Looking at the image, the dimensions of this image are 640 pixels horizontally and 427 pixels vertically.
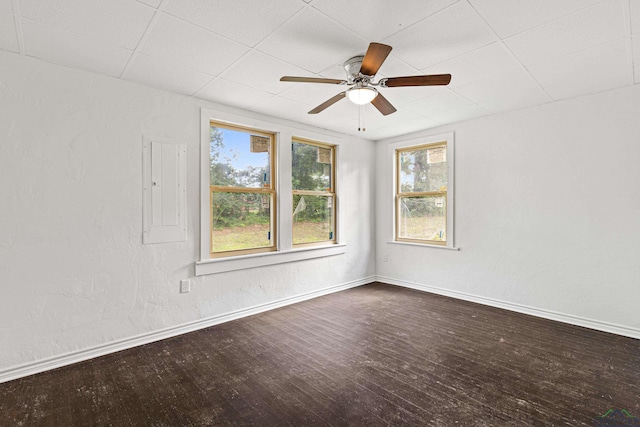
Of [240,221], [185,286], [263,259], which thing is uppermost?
[240,221]

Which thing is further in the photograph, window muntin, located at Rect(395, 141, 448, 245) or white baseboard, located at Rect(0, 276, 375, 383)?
window muntin, located at Rect(395, 141, 448, 245)

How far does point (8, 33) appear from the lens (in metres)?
2.11

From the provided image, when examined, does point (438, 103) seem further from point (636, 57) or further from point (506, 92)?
point (636, 57)

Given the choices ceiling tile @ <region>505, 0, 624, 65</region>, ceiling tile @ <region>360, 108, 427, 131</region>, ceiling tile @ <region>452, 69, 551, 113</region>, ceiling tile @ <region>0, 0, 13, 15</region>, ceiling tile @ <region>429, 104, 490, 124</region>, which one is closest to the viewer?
ceiling tile @ <region>0, 0, 13, 15</region>

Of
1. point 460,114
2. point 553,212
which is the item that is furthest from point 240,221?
point 553,212

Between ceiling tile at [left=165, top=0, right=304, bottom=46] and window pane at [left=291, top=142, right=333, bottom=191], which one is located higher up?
ceiling tile at [left=165, top=0, right=304, bottom=46]

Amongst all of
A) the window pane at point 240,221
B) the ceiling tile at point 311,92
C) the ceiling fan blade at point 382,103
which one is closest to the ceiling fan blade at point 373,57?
the ceiling fan blade at point 382,103

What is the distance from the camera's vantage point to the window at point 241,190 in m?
3.61

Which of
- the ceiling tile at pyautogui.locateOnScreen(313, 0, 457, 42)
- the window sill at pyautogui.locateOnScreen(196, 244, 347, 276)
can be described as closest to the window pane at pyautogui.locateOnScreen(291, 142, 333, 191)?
the window sill at pyautogui.locateOnScreen(196, 244, 347, 276)

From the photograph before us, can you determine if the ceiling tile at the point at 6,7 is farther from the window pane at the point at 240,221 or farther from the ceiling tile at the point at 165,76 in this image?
the window pane at the point at 240,221

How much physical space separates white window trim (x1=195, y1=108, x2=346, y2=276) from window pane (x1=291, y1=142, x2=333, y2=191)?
0.46 ft

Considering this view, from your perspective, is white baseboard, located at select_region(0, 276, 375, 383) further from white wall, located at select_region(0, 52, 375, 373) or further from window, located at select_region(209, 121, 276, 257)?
window, located at select_region(209, 121, 276, 257)

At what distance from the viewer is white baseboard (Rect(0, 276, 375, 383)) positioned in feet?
7.93

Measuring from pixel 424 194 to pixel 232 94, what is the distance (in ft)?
10.2
